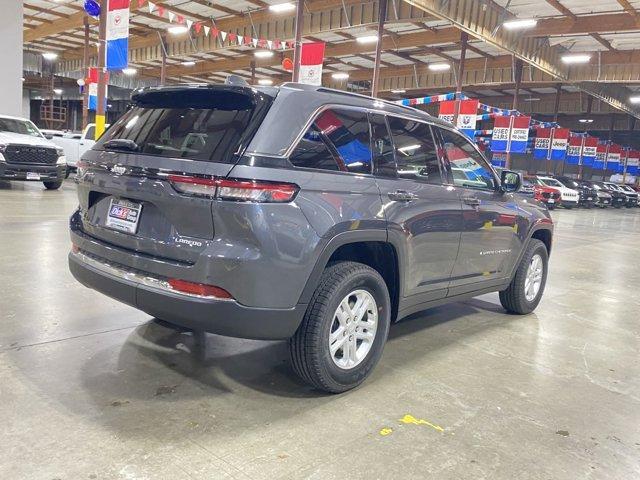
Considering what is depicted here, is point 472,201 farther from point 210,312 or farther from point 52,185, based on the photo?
point 52,185

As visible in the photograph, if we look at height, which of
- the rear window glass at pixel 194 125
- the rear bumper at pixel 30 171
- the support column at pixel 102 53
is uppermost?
the support column at pixel 102 53

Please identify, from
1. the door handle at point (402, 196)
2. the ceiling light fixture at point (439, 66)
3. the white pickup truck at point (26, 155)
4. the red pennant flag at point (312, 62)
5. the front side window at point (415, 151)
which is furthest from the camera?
the ceiling light fixture at point (439, 66)

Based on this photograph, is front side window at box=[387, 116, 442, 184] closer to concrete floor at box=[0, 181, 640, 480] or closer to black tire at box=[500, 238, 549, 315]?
concrete floor at box=[0, 181, 640, 480]

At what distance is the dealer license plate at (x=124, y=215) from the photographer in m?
2.81

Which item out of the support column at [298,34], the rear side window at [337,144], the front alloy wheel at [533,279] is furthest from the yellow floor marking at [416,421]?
the support column at [298,34]

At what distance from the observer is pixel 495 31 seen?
601 inches

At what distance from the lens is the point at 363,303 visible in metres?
3.13

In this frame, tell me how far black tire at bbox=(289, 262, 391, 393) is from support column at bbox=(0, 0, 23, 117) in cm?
1446

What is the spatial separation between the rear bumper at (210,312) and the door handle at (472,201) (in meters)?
1.75

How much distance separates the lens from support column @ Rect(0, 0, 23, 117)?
13.7 metres

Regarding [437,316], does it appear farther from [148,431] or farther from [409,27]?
[409,27]

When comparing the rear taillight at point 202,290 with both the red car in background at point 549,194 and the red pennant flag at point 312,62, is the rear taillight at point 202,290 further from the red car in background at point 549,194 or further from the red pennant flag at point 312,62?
the red car in background at point 549,194

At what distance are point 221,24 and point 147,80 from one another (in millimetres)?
16838

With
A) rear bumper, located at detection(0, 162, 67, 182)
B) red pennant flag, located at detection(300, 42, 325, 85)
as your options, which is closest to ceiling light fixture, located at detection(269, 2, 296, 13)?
red pennant flag, located at detection(300, 42, 325, 85)
